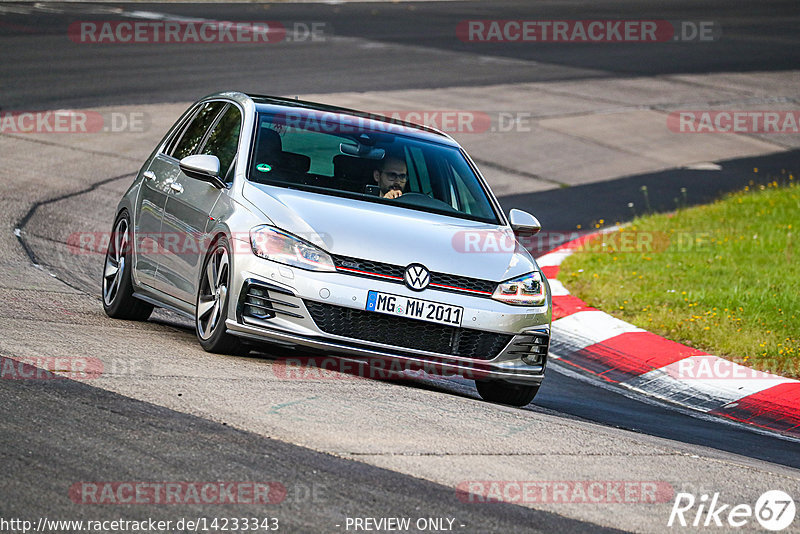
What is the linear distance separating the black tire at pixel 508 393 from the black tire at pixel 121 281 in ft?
8.68

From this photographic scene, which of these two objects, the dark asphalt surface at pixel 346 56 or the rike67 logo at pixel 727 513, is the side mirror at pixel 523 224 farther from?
the dark asphalt surface at pixel 346 56

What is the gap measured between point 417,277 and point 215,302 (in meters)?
1.23

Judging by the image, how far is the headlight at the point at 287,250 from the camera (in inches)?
273

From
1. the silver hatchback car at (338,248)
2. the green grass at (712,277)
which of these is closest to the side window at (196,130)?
the silver hatchback car at (338,248)

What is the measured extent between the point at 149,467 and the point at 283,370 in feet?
7.23

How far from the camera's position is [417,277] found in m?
6.97

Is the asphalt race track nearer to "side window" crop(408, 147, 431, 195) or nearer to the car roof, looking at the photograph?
"side window" crop(408, 147, 431, 195)

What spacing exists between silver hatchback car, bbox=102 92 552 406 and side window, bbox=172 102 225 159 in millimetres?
19

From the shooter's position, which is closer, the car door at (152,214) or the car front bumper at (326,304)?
the car front bumper at (326,304)

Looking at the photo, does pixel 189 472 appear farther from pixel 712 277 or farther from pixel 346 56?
pixel 346 56

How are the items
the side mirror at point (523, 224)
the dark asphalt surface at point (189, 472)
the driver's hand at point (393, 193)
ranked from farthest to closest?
the side mirror at point (523, 224) → the driver's hand at point (393, 193) → the dark asphalt surface at point (189, 472)

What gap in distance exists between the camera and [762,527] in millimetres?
5086

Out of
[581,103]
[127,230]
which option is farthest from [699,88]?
[127,230]

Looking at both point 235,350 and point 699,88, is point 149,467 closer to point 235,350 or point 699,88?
point 235,350
